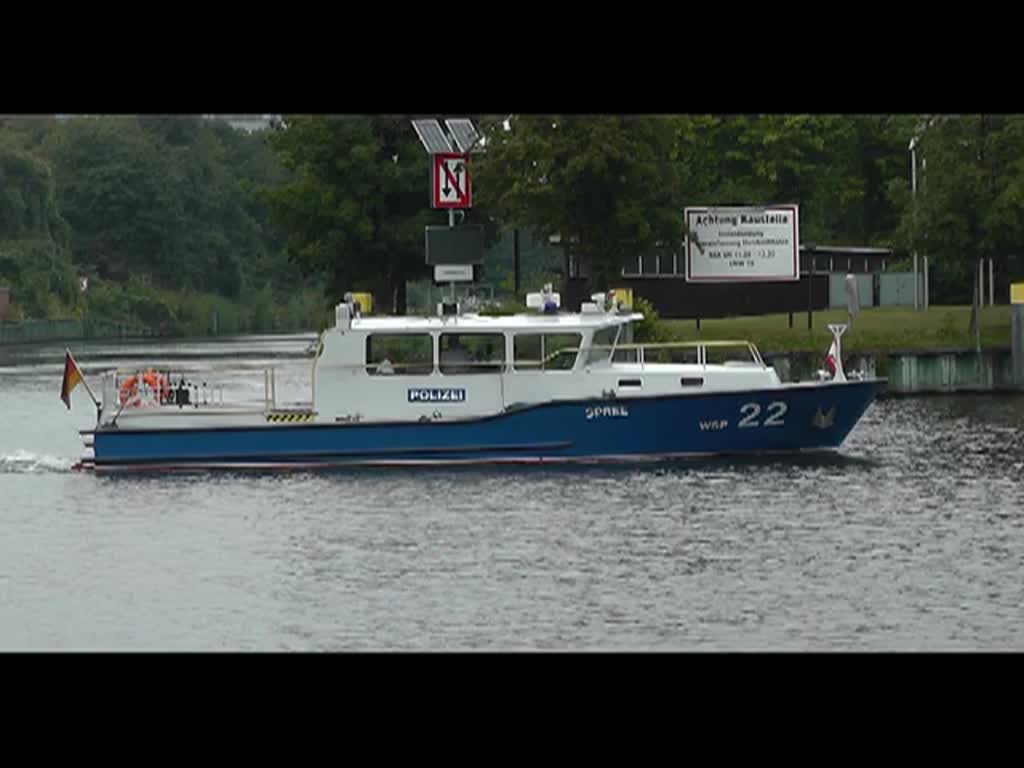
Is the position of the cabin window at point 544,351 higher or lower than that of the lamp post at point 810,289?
lower

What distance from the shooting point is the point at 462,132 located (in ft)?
157

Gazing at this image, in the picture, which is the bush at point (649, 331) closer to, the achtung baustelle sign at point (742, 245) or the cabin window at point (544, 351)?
the achtung baustelle sign at point (742, 245)

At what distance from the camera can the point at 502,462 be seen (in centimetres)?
3766

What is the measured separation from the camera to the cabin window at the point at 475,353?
37.8m

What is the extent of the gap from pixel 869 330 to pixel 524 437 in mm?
22725

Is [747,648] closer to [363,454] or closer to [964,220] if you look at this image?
[363,454]

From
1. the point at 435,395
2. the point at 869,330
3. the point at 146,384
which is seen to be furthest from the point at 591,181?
the point at 146,384

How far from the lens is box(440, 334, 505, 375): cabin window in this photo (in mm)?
37812

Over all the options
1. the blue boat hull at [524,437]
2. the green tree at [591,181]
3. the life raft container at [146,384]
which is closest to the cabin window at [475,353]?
the blue boat hull at [524,437]

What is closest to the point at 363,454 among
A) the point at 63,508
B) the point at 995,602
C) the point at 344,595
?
the point at 63,508

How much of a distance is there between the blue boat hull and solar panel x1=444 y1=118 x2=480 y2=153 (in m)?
9.18

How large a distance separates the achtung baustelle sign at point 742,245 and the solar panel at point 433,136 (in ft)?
43.9

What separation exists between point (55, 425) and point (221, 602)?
84.0 feet

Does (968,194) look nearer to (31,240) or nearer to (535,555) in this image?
(535,555)
